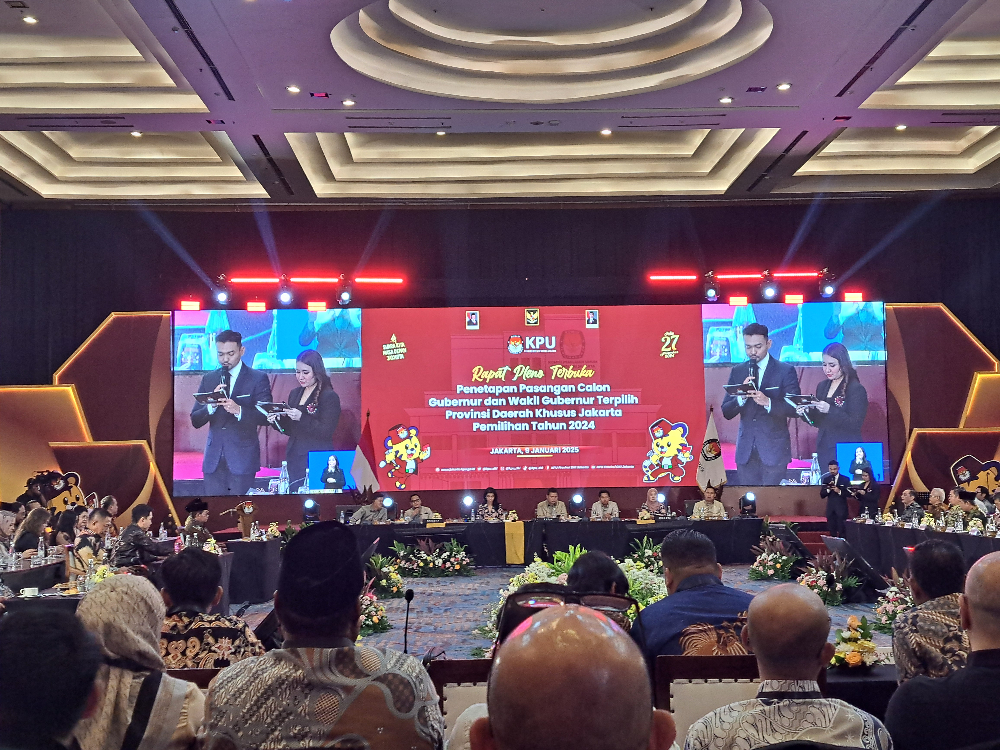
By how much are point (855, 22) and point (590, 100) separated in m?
2.51

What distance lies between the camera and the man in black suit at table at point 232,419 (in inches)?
479

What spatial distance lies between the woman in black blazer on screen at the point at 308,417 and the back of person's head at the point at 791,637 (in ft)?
35.3

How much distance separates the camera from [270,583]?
28.8 feet

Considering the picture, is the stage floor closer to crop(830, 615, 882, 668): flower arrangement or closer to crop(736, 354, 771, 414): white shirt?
crop(736, 354, 771, 414): white shirt

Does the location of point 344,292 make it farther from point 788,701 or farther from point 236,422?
point 788,701

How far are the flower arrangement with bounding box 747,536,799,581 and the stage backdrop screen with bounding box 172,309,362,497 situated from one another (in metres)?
5.66

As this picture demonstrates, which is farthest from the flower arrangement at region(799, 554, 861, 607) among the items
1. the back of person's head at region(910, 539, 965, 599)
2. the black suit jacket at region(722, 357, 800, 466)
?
the black suit jacket at region(722, 357, 800, 466)

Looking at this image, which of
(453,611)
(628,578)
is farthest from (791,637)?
(453,611)

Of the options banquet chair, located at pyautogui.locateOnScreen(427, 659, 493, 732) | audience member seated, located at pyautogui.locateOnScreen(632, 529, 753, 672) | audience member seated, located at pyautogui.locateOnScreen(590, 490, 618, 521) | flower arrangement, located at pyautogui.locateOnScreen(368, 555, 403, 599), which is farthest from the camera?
audience member seated, located at pyautogui.locateOnScreen(590, 490, 618, 521)

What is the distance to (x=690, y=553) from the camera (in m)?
3.03

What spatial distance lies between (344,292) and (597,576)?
32.2 ft

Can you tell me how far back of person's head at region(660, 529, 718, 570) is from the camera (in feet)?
9.91

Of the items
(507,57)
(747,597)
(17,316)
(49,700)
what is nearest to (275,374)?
(17,316)

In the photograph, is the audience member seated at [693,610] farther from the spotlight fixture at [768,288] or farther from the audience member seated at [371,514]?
the spotlight fixture at [768,288]
